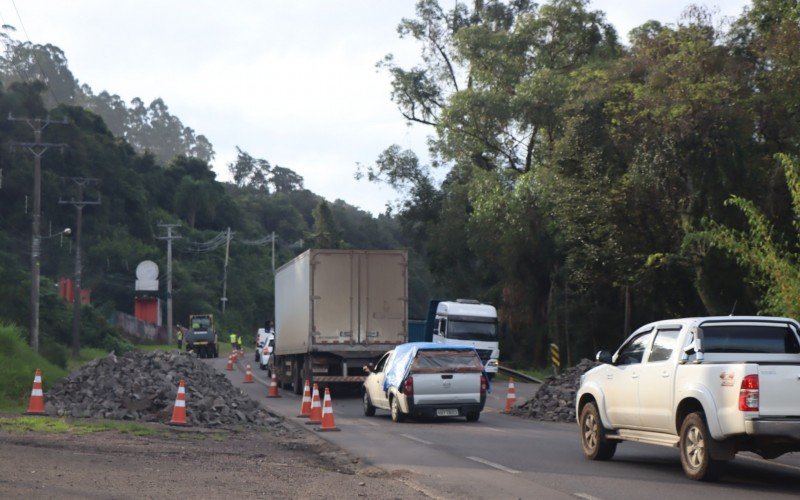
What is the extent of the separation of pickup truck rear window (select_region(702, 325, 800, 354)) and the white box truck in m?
16.8

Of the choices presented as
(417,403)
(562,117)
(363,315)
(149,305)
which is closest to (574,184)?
(562,117)

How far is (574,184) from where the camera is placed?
38.6m

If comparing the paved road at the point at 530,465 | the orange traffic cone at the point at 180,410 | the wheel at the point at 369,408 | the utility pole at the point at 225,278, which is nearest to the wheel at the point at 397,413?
the paved road at the point at 530,465

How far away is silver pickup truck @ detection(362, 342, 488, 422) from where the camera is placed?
22328 millimetres

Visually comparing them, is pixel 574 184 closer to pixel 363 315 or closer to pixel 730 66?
pixel 730 66

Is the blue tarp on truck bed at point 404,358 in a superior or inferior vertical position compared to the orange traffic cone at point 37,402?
superior

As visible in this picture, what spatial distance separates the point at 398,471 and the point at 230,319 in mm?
85882

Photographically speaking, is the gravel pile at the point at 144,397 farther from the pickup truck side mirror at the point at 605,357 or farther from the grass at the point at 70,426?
the pickup truck side mirror at the point at 605,357

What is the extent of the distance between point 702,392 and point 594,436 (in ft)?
10.4

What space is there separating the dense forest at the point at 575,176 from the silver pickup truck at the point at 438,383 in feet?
21.3

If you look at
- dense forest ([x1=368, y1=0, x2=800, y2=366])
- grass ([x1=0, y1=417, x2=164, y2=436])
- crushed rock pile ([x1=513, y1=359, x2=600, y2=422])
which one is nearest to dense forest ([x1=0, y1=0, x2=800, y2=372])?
dense forest ([x1=368, y1=0, x2=800, y2=366])

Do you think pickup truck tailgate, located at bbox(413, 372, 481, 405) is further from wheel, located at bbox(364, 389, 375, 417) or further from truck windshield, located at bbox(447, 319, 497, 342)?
truck windshield, located at bbox(447, 319, 497, 342)

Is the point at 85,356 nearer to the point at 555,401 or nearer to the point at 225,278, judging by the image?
the point at 555,401

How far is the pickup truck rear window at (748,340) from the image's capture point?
12.9 m
